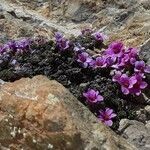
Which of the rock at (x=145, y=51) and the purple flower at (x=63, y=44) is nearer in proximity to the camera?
the rock at (x=145, y=51)

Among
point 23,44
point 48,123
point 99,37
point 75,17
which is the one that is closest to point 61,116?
point 48,123

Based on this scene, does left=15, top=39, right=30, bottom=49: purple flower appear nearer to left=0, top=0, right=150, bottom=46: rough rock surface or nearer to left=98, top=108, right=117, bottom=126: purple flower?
left=0, top=0, right=150, bottom=46: rough rock surface

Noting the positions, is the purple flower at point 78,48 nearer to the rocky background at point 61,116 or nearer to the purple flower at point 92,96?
the rocky background at point 61,116

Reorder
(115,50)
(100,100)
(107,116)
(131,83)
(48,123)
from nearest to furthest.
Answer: (48,123) → (107,116) → (100,100) → (131,83) → (115,50)

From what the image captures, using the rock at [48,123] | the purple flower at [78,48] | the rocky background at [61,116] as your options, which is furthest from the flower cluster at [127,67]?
the rock at [48,123]

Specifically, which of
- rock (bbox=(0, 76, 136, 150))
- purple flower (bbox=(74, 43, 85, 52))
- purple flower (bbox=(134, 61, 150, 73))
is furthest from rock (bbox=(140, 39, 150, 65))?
rock (bbox=(0, 76, 136, 150))

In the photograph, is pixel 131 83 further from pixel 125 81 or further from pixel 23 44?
pixel 23 44

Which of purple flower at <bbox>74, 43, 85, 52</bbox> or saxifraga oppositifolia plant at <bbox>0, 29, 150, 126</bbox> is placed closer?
saxifraga oppositifolia plant at <bbox>0, 29, 150, 126</bbox>

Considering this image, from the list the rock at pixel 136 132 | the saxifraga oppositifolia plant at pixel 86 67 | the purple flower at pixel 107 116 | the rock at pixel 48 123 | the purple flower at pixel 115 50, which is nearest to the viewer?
the rock at pixel 48 123
